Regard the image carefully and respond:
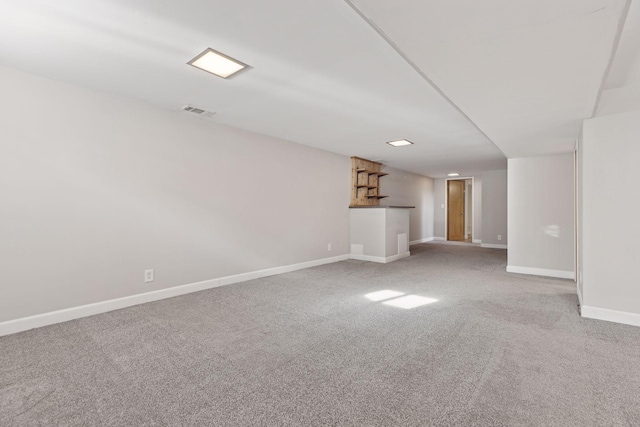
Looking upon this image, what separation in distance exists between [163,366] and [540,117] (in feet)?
12.5

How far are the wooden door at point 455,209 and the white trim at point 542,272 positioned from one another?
5196 mm

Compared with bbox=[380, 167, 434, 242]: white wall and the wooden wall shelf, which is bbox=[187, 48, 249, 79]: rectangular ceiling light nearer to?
the wooden wall shelf

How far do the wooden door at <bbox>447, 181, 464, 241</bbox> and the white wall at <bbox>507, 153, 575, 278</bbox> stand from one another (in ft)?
16.9

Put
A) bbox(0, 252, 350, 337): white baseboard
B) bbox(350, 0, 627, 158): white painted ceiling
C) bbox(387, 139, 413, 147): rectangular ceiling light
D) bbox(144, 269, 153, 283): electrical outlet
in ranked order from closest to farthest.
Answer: bbox(350, 0, 627, 158): white painted ceiling < bbox(0, 252, 350, 337): white baseboard < bbox(144, 269, 153, 283): electrical outlet < bbox(387, 139, 413, 147): rectangular ceiling light

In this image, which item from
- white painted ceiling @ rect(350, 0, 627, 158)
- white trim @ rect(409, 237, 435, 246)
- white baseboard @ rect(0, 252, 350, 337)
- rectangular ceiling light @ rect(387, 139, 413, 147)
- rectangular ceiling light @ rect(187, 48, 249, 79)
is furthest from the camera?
white trim @ rect(409, 237, 435, 246)

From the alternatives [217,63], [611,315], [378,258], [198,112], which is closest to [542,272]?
[611,315]

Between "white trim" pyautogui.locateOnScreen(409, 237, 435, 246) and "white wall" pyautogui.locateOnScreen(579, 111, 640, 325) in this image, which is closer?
"white wall" pyautogui.locateOnScreen(579, 111, 640, 325)

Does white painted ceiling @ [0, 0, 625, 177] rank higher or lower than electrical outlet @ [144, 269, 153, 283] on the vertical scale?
higher

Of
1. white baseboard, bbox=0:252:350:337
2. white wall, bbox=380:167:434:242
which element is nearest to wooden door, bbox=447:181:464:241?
white wall, bbox=380:167:434:242

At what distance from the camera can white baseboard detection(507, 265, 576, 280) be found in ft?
14.9

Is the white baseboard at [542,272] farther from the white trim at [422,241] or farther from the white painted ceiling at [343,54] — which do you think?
the white trim at [422,241]

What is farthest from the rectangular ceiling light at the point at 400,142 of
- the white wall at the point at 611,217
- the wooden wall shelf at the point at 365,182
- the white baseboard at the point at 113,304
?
the white baseboard at the point at 113,304

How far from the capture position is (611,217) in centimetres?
280

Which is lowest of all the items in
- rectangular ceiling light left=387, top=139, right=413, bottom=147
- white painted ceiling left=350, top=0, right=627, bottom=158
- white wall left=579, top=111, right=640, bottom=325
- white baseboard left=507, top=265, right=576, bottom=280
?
white baseboard left=507, top=265, right=576, bottom=280
